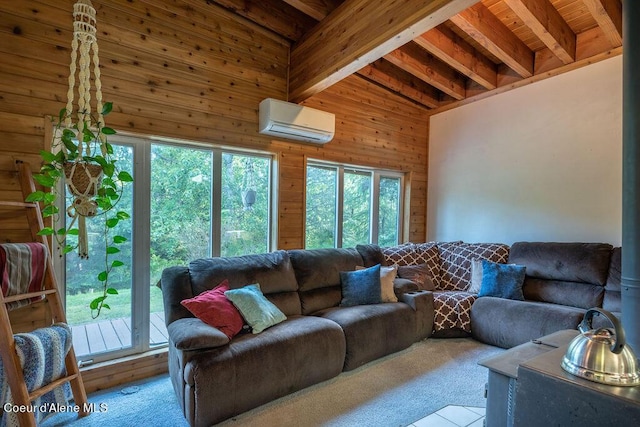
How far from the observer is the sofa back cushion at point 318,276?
310cm

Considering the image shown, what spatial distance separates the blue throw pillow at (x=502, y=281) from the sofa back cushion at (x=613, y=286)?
68 cm

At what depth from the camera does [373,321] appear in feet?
9.30

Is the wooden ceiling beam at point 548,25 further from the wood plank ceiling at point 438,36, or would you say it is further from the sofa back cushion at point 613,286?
the sofa back cushion at point 613,286

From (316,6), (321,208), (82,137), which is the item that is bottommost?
(321,208)

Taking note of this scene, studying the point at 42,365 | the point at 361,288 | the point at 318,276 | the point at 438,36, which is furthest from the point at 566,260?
the point at 42,365

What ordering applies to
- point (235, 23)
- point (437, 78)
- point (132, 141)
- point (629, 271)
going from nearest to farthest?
point (629, 271) < point (132, 141) < point (235, 23) < point (437, 78)

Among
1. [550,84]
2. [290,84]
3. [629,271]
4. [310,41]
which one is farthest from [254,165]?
[550,84]

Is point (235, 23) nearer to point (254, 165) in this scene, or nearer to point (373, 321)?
point (254, 165)

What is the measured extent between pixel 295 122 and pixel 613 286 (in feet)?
11.4

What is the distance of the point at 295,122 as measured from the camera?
348 centimetres

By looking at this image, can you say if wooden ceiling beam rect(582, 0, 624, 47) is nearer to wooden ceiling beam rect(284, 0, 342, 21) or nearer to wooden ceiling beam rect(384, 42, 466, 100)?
wooden ceiling beam rect(384, 42, 466, 100)

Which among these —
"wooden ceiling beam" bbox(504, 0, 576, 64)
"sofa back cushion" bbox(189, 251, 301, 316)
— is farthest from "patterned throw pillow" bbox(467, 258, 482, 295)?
"wooden ceiling beam" bbox(504, 0, 576, 64)

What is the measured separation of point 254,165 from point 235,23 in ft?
4.70

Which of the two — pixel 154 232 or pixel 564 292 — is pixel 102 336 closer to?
pixel 154 232
